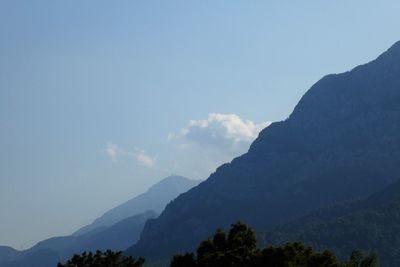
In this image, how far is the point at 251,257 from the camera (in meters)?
48.2

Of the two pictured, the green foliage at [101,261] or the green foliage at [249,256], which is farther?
the green foliage at [101,261]

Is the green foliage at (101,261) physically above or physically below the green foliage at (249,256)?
above

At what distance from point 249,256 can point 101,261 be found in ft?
43.2

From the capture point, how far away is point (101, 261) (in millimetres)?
52781

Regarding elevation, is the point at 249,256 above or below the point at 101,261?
below

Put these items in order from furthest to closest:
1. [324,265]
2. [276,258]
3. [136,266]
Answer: [136,266] → [324,265] → [276,258]

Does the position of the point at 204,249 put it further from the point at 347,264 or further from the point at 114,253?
the point at 347,264

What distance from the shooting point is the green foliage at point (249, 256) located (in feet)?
153

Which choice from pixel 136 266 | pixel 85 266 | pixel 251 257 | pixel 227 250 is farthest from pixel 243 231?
pixel 85 266

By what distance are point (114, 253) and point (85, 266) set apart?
9.82 ft

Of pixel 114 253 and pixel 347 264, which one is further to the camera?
pixel 114 253

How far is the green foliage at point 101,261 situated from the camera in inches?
2055

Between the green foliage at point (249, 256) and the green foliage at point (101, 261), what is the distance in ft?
13.9

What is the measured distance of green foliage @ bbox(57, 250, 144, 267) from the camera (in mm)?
52188
